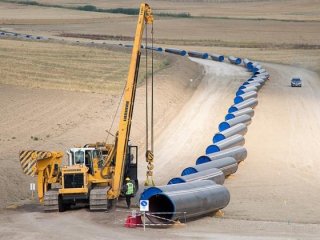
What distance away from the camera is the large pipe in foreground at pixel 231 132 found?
5197cm

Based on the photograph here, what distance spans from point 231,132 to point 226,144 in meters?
4.24

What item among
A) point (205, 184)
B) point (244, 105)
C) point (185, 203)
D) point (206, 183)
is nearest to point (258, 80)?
point (244, 105)

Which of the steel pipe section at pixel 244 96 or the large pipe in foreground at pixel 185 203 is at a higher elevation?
the steel pipe section at pixel 244 96

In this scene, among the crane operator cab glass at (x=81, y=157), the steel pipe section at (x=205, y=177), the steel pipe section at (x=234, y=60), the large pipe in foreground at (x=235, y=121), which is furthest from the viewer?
the steel pipe section at (x=234, y=60)

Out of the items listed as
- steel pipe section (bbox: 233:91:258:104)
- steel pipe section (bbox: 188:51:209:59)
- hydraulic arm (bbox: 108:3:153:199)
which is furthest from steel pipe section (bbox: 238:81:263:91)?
hydraulic arm (bbox: 108:3:153:199)

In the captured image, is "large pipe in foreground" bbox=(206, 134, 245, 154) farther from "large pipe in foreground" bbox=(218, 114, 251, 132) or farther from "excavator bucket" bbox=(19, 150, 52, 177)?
"excavator bucket" bbox=(19, 150, 52, 177)

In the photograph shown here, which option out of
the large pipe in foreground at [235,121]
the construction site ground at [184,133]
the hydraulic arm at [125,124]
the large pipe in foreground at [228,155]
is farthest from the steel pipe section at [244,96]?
the hydraulic arm at [125,124]

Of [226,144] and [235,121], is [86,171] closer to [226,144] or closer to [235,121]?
[226,144]

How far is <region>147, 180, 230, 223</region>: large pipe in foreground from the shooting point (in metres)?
33.0

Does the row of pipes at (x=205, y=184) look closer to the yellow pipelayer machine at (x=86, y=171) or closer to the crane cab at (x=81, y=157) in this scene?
the yellow pipelayer machine at (x=86, y=171)

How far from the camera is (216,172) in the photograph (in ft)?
133

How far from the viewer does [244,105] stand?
219ft

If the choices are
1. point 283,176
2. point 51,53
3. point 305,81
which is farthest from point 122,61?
point 283,176

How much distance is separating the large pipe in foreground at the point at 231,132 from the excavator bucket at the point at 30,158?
17.6 meters
